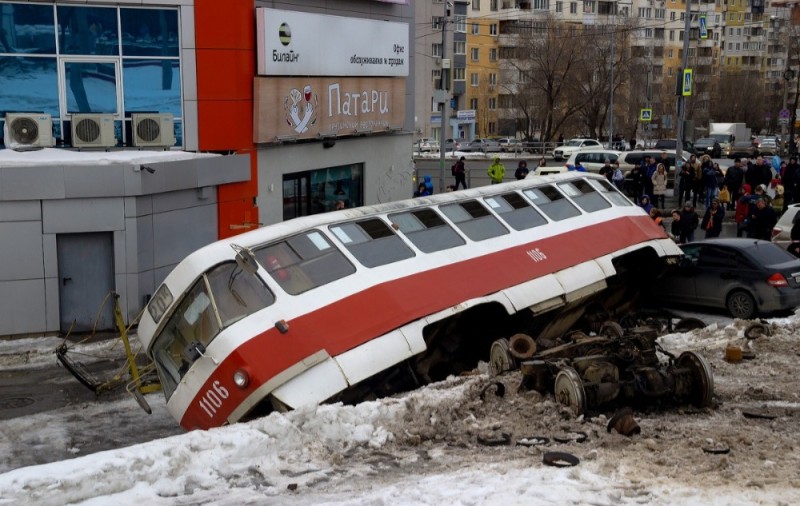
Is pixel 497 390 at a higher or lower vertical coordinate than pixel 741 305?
higher

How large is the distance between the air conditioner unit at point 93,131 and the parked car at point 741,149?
142 ft

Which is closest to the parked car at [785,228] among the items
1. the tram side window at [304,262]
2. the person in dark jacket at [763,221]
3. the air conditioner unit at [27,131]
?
the person in dark jacket at [763,221]

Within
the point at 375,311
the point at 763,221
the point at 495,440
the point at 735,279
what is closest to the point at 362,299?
the point at 375,311

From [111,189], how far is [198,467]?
1086cm

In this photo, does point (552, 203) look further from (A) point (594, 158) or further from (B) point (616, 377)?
(A) point (594, 158)

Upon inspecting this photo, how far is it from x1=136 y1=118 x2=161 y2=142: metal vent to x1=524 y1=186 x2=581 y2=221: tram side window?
929cm

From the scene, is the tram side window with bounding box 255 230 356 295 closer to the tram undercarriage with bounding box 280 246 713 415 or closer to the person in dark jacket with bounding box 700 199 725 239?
the tram undercarriage with bounding box 280 246 713 415

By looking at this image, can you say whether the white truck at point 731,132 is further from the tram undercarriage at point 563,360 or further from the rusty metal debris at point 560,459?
the rusty metal debris at point 560,459

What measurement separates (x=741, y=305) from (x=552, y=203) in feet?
15.1

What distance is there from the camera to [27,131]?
800 inches

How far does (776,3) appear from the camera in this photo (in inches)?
4092

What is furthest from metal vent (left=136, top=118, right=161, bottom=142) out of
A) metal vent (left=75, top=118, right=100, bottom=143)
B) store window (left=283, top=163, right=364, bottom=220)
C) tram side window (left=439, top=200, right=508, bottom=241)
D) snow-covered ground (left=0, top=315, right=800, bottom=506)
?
snow-covered ground (left=0, top=315, right=800, bottom=506)

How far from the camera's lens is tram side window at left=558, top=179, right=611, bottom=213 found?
1641 cm

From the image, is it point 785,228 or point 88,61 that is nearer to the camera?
point 88,61
